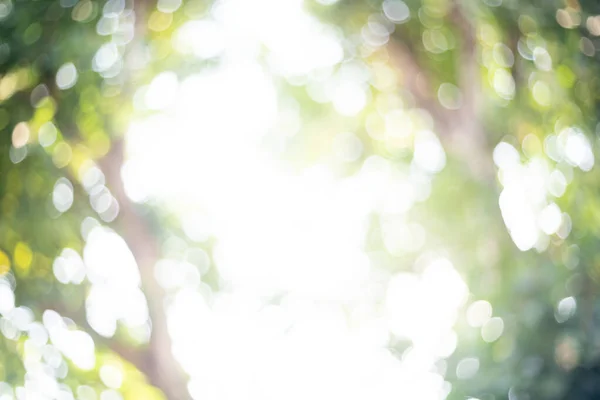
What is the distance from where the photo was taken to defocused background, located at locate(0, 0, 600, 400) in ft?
3.34

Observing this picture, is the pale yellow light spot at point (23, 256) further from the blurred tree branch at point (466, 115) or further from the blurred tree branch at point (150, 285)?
the blurred tree branch at point (466, 115)

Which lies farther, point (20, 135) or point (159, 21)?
point (159, 21)

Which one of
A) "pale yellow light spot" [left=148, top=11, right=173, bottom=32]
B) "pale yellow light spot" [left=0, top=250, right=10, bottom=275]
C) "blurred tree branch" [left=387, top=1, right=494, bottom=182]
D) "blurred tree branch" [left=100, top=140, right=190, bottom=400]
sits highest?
"pale yellow light spot" [left=148, top=11, right=173, bottom=32]

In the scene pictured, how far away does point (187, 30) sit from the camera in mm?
1455

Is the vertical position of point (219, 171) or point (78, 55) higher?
point (78, 55)

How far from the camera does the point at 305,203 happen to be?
5.25 feet

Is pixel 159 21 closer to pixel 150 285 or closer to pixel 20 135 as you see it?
pixel 20 135

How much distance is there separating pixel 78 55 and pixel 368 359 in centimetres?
98

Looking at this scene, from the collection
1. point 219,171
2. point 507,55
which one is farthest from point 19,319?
point 507,55

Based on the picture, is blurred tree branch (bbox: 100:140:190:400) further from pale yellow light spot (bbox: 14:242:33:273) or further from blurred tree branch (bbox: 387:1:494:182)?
blurred tree branch (bbox: 387:1:494:182)

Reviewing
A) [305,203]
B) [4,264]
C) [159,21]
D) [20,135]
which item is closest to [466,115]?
[305,203]

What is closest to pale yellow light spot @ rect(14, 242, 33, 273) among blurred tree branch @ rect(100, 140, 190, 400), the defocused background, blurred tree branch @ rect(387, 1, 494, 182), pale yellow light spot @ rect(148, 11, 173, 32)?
the defocused background

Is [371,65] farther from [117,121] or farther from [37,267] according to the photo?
[37,267]

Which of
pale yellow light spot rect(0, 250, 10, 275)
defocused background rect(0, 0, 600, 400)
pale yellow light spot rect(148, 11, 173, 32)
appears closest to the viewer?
defocused background rect(0, 0, 600, 400)
